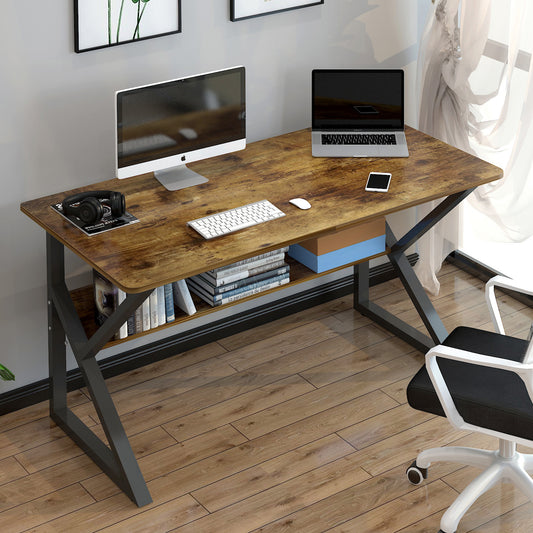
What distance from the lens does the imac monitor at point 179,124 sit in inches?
124

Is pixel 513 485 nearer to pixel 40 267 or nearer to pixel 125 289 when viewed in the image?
pixel 125 289

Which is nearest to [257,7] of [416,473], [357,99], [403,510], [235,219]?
[357,99]

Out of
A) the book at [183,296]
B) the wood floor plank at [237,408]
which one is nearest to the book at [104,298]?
the book at [183,296]

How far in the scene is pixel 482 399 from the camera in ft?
8.90

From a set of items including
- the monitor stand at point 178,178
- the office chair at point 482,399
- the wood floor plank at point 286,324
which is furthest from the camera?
the wood floor plank at point 286,324

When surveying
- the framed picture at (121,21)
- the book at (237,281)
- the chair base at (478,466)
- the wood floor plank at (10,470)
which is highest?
the framed picture at (121,21)

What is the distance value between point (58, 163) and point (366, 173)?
3.72 feet

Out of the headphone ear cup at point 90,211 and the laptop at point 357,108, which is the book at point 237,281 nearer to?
the headphone ear cup at point 90,211

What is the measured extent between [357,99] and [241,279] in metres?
0.93

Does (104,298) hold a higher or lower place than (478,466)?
higher

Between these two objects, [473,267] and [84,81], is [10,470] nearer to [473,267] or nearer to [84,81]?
[84,81]

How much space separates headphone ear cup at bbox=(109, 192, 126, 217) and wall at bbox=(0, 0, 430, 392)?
40 centimetres

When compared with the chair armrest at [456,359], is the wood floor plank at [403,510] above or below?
below

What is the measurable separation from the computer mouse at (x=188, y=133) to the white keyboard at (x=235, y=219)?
13.7 inches
